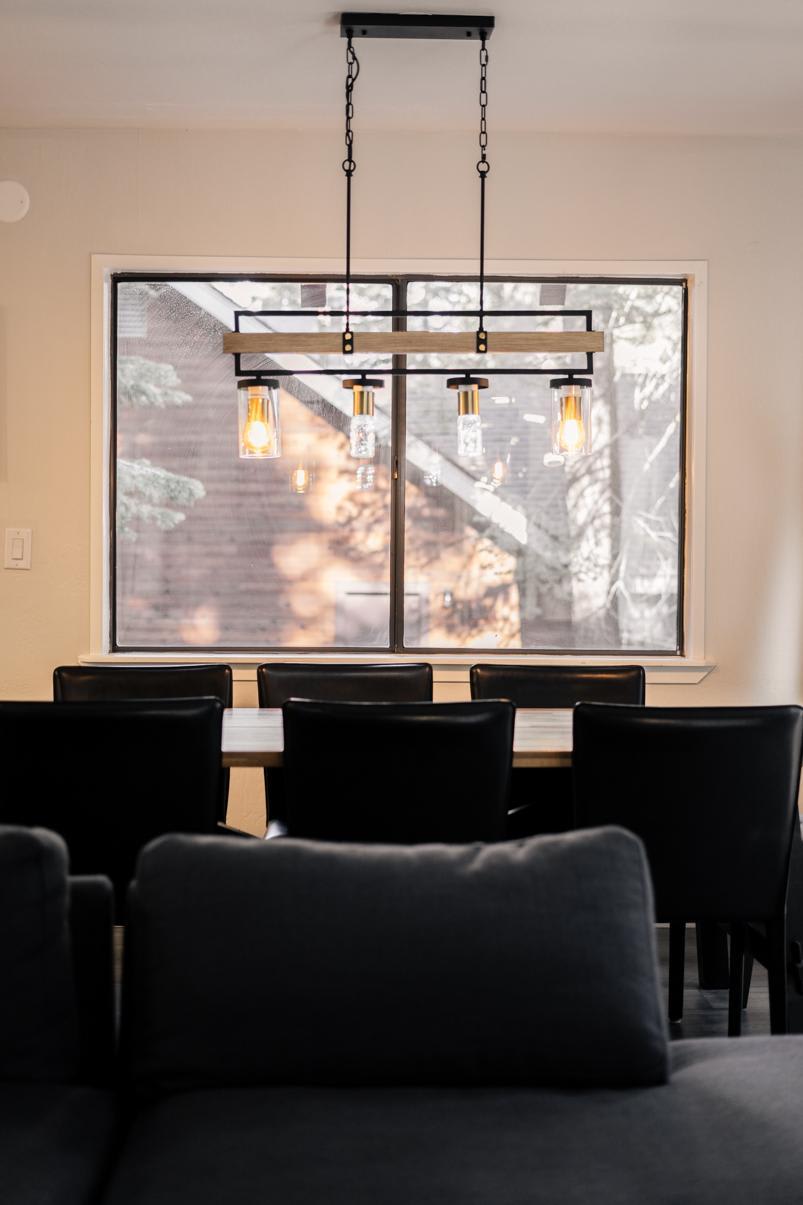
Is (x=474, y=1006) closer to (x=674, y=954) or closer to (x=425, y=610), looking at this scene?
(x=674, y=954)

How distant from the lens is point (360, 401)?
284 cm

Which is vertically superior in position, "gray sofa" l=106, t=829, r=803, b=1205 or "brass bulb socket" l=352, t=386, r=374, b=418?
"brass bulb socket" l=352, t=386, r=374, b=418

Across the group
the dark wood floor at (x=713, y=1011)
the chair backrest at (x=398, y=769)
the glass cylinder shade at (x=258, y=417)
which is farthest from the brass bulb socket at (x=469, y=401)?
the dark wood floor at (x=713, y=1011)

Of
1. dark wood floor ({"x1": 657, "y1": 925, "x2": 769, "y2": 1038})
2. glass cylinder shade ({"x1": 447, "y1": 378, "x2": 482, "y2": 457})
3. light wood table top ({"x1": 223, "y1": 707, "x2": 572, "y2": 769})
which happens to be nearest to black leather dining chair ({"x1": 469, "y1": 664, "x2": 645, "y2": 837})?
light wood table top ({"x1": 223, "y1": 707, "x2": 572, "y2": 769})

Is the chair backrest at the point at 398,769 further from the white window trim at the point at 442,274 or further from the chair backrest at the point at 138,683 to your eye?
the white window trim at the point at 442,274

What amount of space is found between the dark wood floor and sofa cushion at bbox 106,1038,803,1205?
5.06 feet

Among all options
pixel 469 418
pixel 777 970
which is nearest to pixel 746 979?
pixel 777 970

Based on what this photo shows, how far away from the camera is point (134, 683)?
308 centimetres

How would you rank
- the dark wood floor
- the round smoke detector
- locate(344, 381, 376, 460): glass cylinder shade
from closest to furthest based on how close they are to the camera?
the dark wood floor, locate(344, 381, 376, 460): glass cylinder shade, the round smoke detector

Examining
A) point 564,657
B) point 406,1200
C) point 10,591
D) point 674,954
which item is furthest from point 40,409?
point 406,1200

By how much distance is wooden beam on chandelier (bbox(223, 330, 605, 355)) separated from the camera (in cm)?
279

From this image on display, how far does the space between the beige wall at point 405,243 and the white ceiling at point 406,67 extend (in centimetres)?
11

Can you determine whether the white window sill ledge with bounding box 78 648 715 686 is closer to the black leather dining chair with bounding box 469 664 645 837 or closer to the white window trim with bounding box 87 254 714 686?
the white window trim with bounding box 87 254 714 686

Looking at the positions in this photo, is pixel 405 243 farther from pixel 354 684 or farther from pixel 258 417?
pixel 354 684
